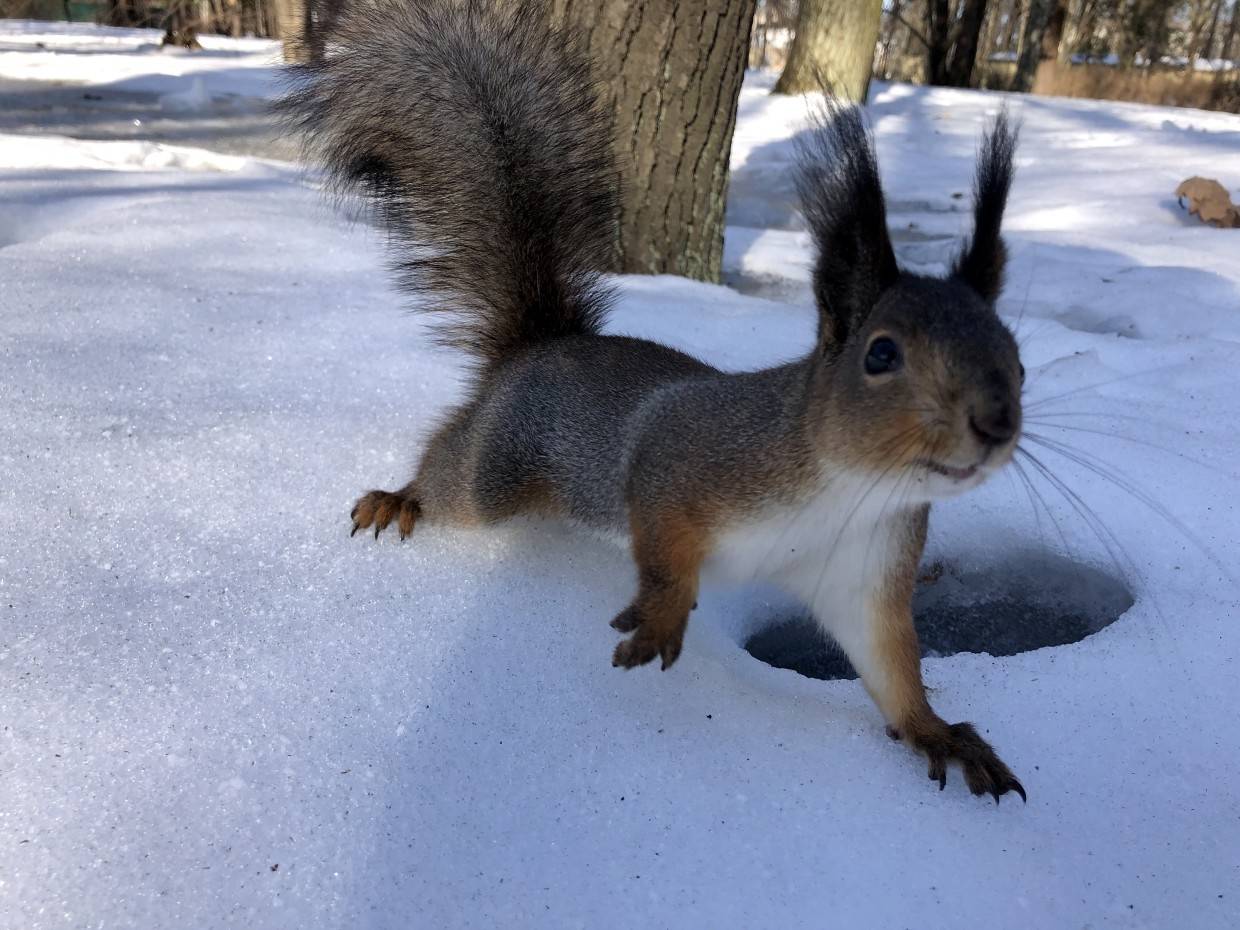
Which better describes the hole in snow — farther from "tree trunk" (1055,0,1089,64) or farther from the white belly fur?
"tree trunk" (1055,0,1089,64)

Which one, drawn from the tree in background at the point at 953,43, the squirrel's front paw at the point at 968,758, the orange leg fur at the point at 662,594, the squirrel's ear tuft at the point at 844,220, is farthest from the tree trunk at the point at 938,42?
the squirrel's front paw at the point at 968,758

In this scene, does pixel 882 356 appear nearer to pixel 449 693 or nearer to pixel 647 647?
pixel 647 647

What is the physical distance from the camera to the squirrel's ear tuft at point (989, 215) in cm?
123

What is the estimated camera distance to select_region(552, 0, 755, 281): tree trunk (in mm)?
2635

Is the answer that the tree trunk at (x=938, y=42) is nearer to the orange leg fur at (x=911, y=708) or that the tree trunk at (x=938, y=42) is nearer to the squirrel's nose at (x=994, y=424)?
the orange leg fur at (x=911, y=708)

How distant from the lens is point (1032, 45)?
37.1 ft

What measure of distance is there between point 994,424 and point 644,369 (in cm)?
76

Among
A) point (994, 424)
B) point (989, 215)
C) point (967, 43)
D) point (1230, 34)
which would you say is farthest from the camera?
point (1230, 34)

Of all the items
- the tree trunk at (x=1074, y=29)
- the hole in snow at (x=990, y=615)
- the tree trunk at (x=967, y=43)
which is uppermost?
the tree trunk at (x=1074, y=29)

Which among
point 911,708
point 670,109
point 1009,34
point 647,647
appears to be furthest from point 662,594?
point 1009,34

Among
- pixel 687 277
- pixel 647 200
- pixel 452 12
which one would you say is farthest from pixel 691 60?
pixel 452 12

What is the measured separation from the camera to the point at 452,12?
189 centimetres

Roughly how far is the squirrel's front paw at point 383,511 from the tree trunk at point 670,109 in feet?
4.03

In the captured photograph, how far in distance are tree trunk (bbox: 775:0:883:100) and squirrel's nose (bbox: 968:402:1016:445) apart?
5100 millimetres
